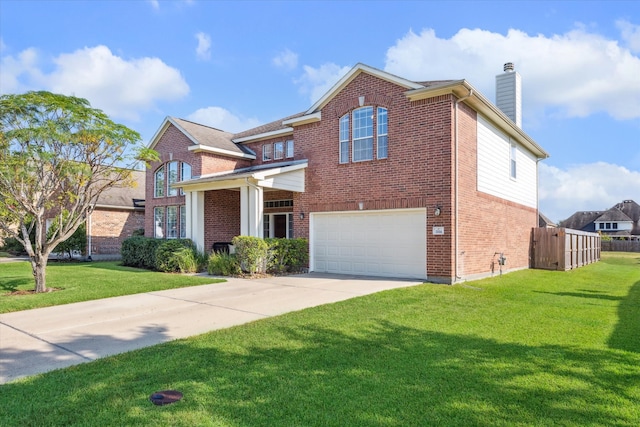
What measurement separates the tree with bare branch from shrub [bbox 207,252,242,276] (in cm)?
409

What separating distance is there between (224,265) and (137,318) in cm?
615

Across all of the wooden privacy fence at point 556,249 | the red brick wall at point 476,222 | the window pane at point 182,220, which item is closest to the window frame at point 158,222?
the window pane at point 182,220

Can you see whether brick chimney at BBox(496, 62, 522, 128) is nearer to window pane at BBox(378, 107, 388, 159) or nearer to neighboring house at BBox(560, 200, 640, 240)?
window pane at BBox(378, 107, 388, 159)

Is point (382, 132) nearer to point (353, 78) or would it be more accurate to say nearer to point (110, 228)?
point (353, 78)

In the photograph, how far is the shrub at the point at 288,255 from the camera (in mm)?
13773

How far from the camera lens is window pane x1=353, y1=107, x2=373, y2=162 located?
13523 millimetres

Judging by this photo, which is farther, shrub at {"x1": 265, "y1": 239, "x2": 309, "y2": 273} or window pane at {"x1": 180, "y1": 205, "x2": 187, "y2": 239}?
window pane at {"x1": 180, "y1": 205, "x2": 187, "y2": 239}

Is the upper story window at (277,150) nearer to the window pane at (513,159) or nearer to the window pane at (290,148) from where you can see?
the window pane at (290,148)

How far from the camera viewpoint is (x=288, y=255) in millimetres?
14188

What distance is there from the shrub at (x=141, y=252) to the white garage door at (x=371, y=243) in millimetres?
6608

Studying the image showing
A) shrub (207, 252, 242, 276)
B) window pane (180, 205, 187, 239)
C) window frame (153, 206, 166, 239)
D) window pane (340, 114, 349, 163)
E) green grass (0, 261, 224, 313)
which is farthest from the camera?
window frame (153, 206, 166, 239)

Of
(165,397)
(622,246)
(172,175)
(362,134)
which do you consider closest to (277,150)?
(172,175)

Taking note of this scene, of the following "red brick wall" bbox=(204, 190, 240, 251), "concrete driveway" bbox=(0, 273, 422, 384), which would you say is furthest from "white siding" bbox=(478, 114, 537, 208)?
"red brick wall" bbox=(204, 190, 240, 251)

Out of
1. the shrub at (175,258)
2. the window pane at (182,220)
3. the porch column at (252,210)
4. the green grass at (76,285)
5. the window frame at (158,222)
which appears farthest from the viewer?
the window frame at (158,222)
